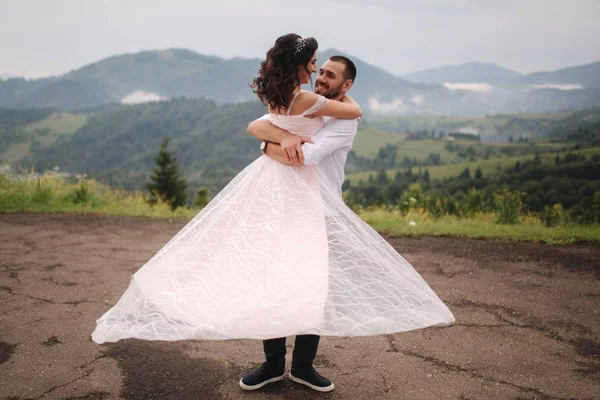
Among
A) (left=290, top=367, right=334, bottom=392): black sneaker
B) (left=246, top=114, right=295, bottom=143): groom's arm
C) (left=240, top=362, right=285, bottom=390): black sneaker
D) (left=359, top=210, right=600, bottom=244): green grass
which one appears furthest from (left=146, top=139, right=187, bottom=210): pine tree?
(left=246, top=114, right=295, bottom=143): groom's arm

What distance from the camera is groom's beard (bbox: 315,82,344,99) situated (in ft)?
9.01

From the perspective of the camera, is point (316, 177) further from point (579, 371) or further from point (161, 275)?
point (579, 371)

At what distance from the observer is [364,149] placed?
559 feet

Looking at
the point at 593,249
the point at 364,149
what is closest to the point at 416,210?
the point at 593,249

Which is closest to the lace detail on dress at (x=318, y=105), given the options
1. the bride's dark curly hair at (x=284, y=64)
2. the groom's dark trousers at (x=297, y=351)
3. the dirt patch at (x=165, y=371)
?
the bride's dark curly hair at (x=284, y=64)

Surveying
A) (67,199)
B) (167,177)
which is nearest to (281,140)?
(67,199)

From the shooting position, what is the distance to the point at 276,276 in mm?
2576

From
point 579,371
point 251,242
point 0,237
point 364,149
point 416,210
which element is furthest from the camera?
point 364,149

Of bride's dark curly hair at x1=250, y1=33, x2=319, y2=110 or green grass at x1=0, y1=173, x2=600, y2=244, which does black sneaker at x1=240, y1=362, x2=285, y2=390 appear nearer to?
bride's dark curly hair at x1=250, y1=33, x2=319, y2=110

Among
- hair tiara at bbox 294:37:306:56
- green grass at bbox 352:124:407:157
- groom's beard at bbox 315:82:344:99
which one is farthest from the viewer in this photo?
green grass at bbox 352:124:407:157

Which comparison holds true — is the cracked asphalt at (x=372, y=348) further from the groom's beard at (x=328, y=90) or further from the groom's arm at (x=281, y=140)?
the groom's beard at (x=328, y=90)

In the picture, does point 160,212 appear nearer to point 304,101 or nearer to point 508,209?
point 508,209

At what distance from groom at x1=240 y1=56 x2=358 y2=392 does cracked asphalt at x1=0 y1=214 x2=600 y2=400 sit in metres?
0.35

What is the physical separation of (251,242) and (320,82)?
1.01 metres
